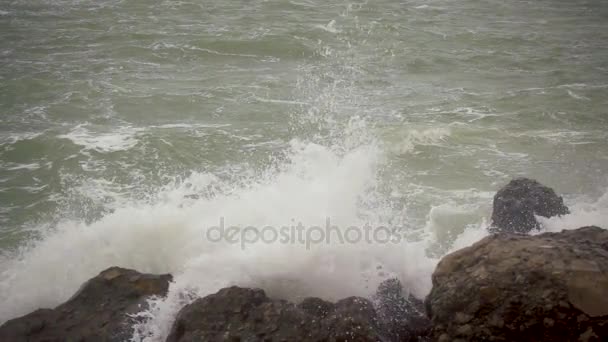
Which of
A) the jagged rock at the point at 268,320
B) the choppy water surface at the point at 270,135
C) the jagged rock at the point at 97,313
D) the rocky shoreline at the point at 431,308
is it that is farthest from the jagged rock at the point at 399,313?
the jagged rock at the point at 97,313

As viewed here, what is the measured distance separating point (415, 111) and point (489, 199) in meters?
4.28

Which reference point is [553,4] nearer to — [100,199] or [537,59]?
[537,59]

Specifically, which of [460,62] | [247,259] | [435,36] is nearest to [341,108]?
[460,62]

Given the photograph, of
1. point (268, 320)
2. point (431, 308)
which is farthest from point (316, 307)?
point (431, 308)

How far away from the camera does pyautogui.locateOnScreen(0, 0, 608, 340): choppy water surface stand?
6602 mm

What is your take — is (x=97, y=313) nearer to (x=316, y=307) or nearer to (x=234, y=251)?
(x=234, y=251)

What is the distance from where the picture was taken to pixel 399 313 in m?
5.07

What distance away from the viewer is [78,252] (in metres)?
6.86

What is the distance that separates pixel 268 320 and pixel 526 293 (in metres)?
2.34

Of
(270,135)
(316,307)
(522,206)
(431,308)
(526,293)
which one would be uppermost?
(526,293)

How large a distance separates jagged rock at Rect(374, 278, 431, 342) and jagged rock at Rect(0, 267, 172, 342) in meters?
2.34

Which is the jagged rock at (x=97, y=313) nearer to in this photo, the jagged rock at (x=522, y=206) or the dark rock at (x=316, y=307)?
the dark rock at (x=316, y=307)

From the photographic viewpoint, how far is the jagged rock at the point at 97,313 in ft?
16.0

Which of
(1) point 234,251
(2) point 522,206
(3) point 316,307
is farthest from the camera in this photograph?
(2) point 522,206
